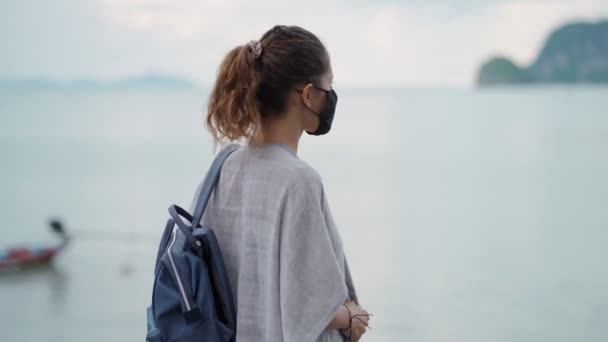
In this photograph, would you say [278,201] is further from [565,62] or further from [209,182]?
[565,62]

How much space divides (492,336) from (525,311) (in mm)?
1259

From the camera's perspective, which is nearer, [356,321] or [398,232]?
[356,321]

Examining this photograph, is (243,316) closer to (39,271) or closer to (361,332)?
(361,332)

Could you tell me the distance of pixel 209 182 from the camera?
1.40 metres


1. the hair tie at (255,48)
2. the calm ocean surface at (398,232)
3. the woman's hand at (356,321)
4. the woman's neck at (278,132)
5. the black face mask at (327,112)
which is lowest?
the calm ocean surface at (398,232)

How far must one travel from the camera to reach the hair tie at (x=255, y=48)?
52.3 inches

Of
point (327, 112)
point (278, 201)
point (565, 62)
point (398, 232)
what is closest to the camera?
point (278, 201)

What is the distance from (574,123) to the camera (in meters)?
49.9

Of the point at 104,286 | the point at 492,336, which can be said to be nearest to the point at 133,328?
the point at 104,286

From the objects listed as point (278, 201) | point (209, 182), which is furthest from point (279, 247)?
point (209, 182)

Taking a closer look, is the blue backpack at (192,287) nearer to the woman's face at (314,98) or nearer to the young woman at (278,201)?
the young woman at (278,201)

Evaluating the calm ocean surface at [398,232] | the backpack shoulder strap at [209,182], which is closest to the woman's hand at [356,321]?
the backpack shoulder strap at [209,182]

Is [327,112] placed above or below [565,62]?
below

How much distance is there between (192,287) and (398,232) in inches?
590
